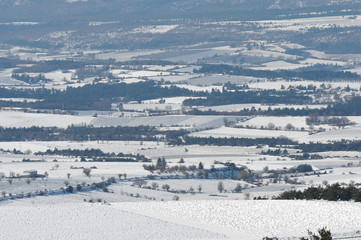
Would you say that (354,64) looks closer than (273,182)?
No

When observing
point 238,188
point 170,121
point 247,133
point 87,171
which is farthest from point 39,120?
point 238,188

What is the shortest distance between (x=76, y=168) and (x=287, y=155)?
19.0 meters

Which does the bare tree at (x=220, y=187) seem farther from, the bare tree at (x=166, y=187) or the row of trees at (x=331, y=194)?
the row of trees at (x=331, y=194)

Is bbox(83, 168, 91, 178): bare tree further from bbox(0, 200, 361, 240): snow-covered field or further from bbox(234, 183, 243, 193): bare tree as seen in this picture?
bbox(0, 200, 361, 240): snow-covered field

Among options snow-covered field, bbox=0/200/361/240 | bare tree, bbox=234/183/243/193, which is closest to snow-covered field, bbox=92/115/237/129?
bare tree, bbox=234/183/243/193

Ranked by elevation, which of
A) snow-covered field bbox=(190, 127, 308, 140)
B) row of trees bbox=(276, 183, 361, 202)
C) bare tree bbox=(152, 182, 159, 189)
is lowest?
snow-covered field bbox=(190, 127, 308, 140)

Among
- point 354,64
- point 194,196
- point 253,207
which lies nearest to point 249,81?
point 354,64

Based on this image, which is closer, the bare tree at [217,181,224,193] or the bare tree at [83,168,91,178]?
the bare tree at [217,181,224,193]

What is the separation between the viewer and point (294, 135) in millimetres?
119875

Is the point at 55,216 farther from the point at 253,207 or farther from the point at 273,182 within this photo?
the point at 273,182

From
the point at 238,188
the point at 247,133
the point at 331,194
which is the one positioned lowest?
the point at 247,133

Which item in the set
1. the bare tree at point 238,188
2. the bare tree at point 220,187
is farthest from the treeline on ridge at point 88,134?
the bare tree at point 238,188

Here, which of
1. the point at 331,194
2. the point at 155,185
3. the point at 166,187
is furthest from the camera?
the point at 155,185

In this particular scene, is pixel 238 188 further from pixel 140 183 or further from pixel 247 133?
pixel 247 133
